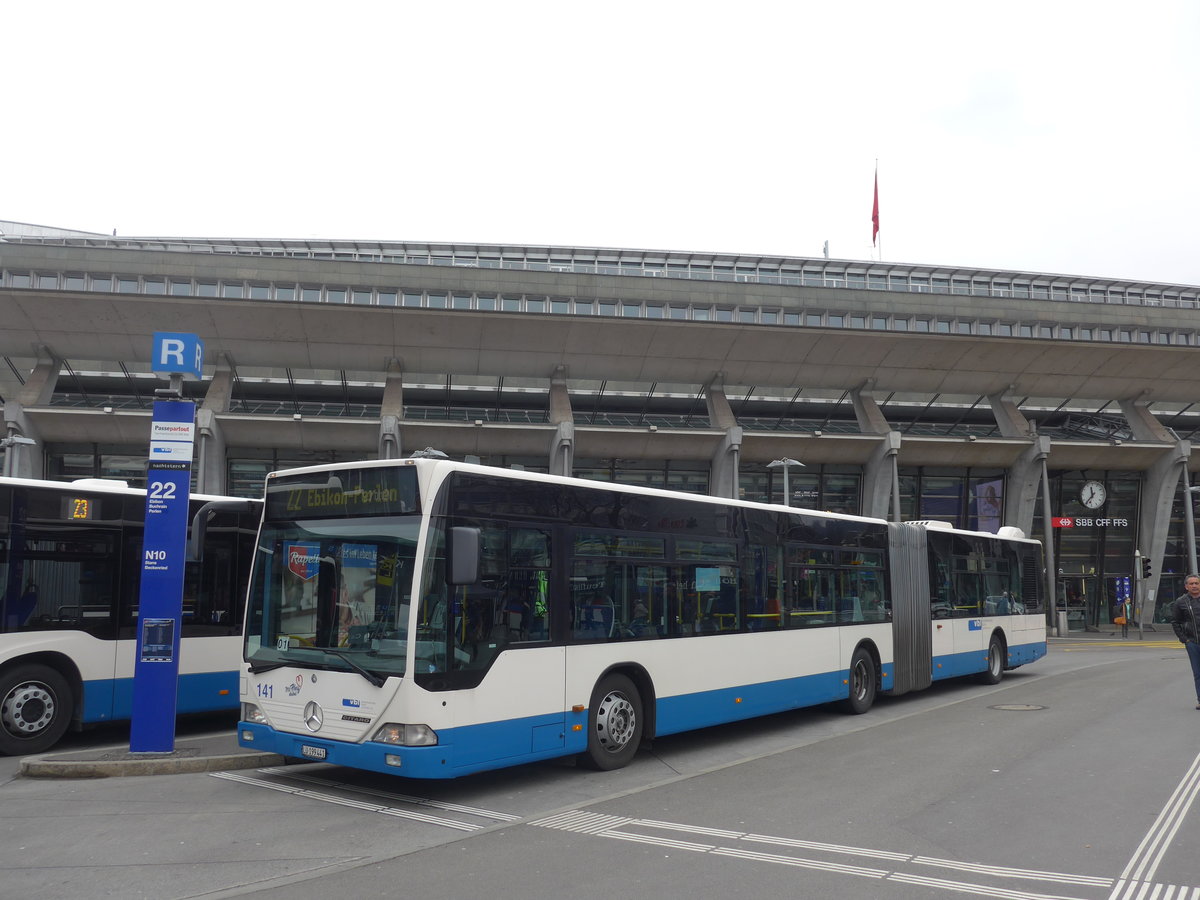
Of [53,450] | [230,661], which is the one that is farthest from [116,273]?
[230,661]

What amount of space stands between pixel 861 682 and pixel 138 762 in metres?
9.68

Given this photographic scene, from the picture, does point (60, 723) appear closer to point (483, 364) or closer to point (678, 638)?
point (678, 638)

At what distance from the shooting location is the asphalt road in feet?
18.3

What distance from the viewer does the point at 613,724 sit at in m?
9.27

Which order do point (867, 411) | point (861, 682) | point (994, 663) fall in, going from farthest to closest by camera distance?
point (867, 411), point (994, 663), point (861, 682)

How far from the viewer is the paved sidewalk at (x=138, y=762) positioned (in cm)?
848

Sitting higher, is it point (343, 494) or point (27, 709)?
point (343, 494)

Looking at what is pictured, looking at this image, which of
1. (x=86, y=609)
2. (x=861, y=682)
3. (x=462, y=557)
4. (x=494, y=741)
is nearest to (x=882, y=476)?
(x=861, y=682)

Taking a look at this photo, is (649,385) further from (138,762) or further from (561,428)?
(138,762)

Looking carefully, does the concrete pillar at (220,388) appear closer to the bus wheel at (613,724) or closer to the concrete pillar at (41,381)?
the concrete pillar at (41,381)

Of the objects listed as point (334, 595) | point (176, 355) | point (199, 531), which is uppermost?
point (176, 355)

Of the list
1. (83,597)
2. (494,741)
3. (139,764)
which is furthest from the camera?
(83,597)

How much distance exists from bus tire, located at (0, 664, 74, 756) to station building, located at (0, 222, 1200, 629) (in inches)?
766

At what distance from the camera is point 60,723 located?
9.80 m
